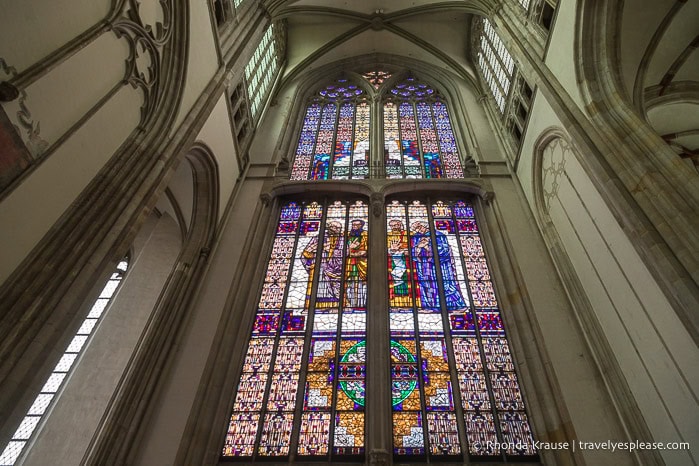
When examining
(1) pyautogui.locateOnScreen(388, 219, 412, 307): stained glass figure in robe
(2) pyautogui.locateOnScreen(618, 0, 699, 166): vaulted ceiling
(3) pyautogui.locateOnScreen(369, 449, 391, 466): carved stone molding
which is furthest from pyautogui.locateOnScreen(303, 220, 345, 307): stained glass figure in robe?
(2) pyautogui.locateOnScreen(618, 0, 699, 166): vaulted ceiling

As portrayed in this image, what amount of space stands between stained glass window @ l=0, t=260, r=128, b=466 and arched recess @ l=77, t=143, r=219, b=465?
104 cm

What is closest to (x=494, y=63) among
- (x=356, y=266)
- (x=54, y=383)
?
(x=356, y=266)

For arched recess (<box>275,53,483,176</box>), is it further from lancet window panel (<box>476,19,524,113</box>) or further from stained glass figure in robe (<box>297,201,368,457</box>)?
stained glass figure in robe (<box>297,201,368,457</box>)

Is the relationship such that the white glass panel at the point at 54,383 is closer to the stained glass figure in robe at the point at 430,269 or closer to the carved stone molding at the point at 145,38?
the carved stone molding at the point at 145,38

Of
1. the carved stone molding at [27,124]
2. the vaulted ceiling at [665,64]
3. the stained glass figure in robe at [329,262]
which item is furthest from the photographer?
the stained glass figure in robe at [329,262]

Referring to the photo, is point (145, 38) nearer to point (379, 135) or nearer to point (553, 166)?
point (553, 166)

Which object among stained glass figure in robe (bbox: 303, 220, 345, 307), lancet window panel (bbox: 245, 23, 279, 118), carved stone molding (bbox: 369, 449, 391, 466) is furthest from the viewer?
lancet window panel (bbox: 245, 23, 279, 118)

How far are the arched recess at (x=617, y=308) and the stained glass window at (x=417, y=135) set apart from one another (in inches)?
136

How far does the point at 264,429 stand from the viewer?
22.4 ft

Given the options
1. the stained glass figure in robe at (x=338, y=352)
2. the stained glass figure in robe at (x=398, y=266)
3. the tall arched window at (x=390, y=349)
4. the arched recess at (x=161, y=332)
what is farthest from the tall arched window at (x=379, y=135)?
the arched recess at (x=161, y=332)

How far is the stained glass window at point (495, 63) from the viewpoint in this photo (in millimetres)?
11750

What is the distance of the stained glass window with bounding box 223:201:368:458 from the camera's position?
6.72 m

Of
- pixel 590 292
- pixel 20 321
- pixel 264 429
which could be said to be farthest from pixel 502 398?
pixel 20 321

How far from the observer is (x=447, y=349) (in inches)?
305
